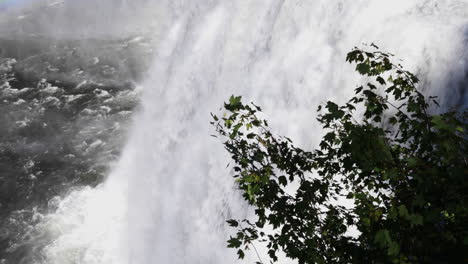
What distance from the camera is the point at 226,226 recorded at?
833 cm

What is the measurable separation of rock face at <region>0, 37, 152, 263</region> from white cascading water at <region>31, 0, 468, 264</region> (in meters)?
1.51

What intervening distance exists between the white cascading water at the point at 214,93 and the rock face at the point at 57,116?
4.97 ft

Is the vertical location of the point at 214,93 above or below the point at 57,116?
below

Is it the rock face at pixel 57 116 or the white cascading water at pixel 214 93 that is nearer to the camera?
the white cascading water at pixel 214 93

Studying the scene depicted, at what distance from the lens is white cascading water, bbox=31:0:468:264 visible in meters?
5.99

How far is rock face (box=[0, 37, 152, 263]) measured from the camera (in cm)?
1580

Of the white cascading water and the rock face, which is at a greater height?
the rock face

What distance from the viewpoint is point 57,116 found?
20.9 m

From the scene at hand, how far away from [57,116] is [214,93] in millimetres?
12967

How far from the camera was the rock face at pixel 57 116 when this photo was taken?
622 inches

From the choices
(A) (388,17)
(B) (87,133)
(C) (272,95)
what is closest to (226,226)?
(C) (272,95)

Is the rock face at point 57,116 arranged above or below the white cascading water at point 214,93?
above

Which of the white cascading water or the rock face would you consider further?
the rock face

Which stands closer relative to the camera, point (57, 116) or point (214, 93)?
point (214, 93)
